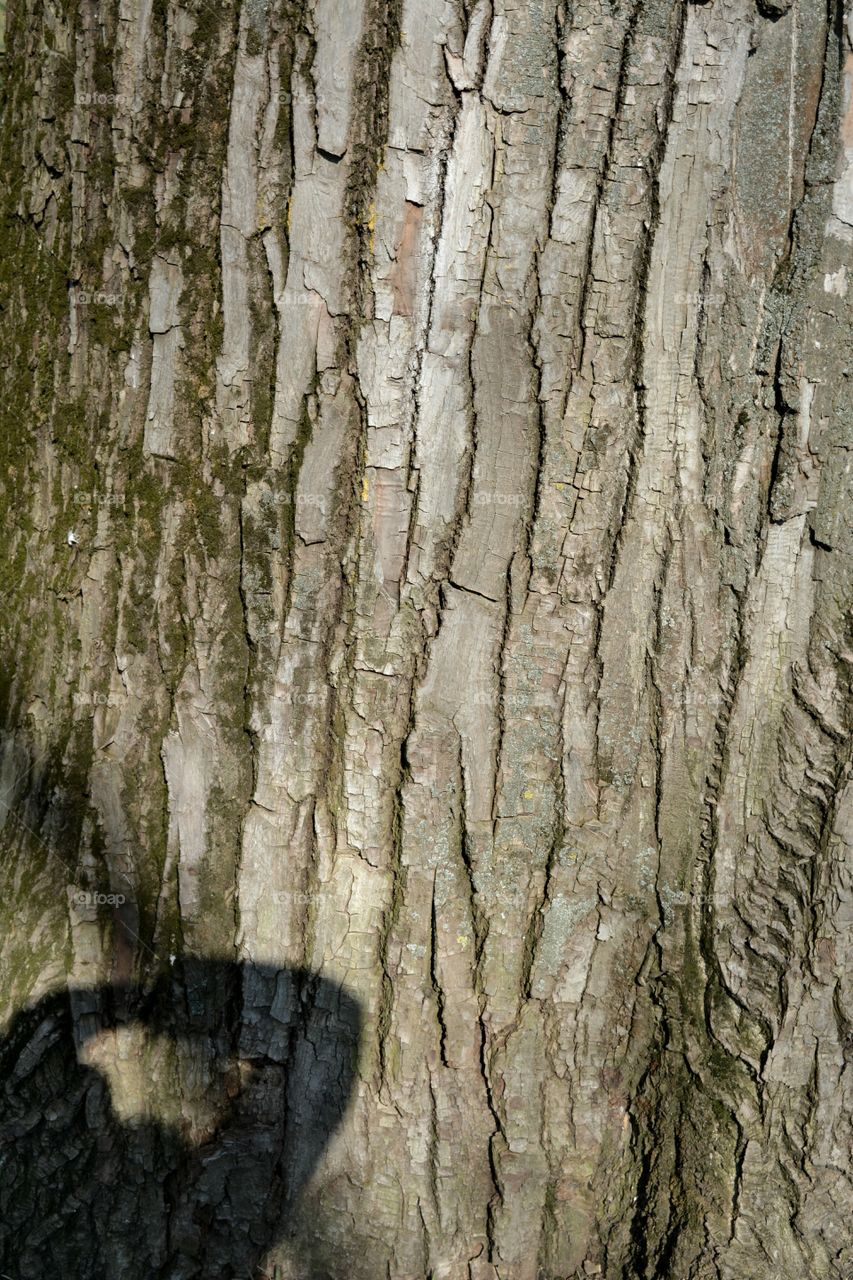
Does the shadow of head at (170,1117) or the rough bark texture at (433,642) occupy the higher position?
the rough bark texture at (433,642)

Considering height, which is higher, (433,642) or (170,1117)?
(433,642)

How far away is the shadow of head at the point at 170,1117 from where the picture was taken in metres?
1.74

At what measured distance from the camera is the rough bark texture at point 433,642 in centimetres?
158

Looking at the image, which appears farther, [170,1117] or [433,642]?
[170,1117]

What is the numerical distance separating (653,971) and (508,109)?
1.47 m

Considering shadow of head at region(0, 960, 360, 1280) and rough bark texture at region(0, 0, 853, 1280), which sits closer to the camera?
rough bark texture at region(0, 0, 853, 1280)

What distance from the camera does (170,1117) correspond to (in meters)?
1.78

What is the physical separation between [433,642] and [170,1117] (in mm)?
981

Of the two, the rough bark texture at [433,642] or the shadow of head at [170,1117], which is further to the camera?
the shadow of head at [170,1117]

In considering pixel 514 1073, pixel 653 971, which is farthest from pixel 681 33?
pixel 514 1073

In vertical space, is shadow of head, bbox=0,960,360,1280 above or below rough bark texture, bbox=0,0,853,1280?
below

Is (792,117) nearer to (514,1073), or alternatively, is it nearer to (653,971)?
(653,971)

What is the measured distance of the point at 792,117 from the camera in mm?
1600

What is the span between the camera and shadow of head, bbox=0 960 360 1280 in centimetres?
174
